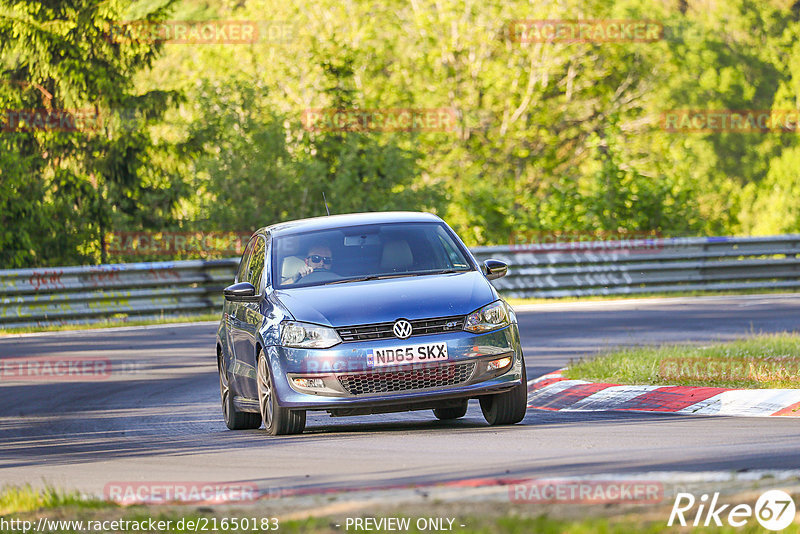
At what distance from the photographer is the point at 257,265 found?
11156mm

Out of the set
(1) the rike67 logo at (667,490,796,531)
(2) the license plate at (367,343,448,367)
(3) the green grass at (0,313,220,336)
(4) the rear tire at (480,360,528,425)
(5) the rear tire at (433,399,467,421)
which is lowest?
(3) the green grass at (0,313,220,336)

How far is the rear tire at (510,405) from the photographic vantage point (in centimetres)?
981

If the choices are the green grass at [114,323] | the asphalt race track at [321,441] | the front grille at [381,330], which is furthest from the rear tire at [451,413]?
the green grass at [114,323]

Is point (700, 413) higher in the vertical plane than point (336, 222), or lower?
lower

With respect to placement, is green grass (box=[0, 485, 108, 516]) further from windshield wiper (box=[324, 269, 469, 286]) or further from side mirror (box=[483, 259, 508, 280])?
side mirror (box=[483, 259, 508, 280])

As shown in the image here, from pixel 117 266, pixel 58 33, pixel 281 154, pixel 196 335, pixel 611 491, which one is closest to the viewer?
pixel 611 491

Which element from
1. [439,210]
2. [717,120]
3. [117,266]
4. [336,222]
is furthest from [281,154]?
[717,120]

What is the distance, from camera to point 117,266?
21656 mm

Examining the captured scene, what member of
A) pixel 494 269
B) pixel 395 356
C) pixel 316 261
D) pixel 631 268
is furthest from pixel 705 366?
pixel 631 268

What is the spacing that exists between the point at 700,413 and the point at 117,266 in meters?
13.2

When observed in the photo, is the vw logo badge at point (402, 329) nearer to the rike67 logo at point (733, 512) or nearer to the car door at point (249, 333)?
the car door at point (249, 333)

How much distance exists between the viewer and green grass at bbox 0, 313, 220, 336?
20703 millimetres

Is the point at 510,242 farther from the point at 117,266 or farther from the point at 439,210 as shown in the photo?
the point at 117,266

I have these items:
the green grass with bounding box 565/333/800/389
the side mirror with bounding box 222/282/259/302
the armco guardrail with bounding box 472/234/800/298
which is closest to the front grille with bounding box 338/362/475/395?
the side mirror with bounding box 222/282/259/302
